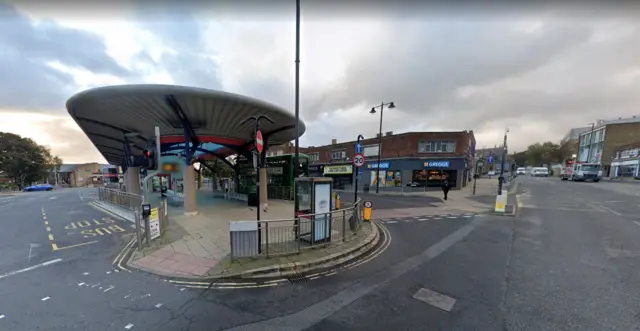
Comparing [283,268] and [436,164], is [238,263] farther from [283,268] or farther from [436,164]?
[436,164]

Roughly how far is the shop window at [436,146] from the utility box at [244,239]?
25474mm

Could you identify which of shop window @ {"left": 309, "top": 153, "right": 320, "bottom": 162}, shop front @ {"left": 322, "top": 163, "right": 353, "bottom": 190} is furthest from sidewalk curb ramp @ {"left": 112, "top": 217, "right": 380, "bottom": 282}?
shop window @ {"left": 309, "top": 153, "right": 320, "bottom": 162}

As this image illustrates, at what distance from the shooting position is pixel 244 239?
571 cm

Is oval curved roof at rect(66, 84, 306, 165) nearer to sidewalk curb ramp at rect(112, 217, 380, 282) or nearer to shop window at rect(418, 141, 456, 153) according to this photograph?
sidewalk curb ramp at rect(112, 217, 380, 282)

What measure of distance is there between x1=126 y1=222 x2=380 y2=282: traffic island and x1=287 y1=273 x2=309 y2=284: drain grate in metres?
0.11

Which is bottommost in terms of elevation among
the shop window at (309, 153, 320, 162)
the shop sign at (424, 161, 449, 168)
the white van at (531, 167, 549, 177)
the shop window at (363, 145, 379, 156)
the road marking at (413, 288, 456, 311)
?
the white van at (531, 167, 549, 177)

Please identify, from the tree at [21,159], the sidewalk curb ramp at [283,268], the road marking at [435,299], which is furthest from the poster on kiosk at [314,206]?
the tree at [21,159]

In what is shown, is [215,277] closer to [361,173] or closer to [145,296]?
[145,296]

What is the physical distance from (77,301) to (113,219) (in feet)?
32.6

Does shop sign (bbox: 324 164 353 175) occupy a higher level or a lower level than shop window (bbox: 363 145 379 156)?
lower

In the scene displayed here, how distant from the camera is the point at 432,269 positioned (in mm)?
5512

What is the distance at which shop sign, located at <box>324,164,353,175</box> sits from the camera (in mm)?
32531

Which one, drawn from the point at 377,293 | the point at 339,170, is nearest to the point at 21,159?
the point at 339,170

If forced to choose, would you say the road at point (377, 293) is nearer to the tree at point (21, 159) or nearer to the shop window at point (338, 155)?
the shop window at point (338, 155)
